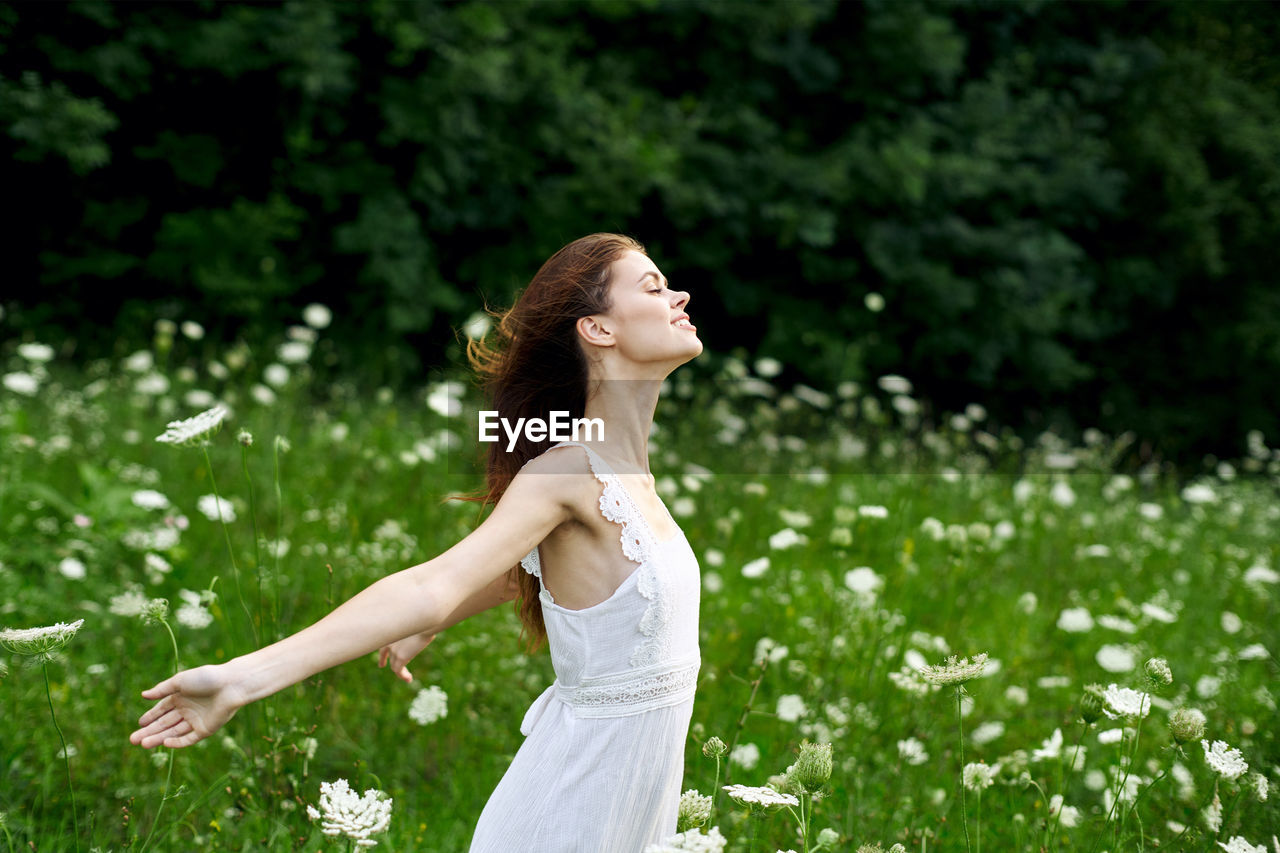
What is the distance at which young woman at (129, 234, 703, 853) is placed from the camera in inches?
58.6

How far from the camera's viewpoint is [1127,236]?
1020cm

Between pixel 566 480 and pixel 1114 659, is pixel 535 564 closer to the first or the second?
pixel 566 480

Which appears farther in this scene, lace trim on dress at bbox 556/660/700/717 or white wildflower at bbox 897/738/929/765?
white wildflower at bbox 897/738/929/765

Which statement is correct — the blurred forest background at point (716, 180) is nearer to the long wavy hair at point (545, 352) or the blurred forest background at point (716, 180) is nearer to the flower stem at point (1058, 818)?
the long wavy hair at point (545, 352)

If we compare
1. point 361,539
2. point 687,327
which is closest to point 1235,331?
point 361,539

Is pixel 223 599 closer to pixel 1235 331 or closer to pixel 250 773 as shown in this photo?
pixel 250 773

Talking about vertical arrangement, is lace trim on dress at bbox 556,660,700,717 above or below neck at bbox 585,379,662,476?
below

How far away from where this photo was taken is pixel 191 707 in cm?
129

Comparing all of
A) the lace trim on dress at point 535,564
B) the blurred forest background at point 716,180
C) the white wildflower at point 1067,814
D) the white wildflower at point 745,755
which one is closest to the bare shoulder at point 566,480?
the lace trim on dress at point 535,564

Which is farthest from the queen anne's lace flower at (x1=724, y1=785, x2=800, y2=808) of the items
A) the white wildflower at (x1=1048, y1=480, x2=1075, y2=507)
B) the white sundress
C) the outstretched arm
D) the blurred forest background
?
the blurred forest background

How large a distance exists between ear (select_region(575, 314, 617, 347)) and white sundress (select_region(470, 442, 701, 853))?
20 cm

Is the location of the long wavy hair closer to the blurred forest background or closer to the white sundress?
the white sundress

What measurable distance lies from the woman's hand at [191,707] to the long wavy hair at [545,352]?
0.58 m

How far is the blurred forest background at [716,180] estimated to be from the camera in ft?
23.1
